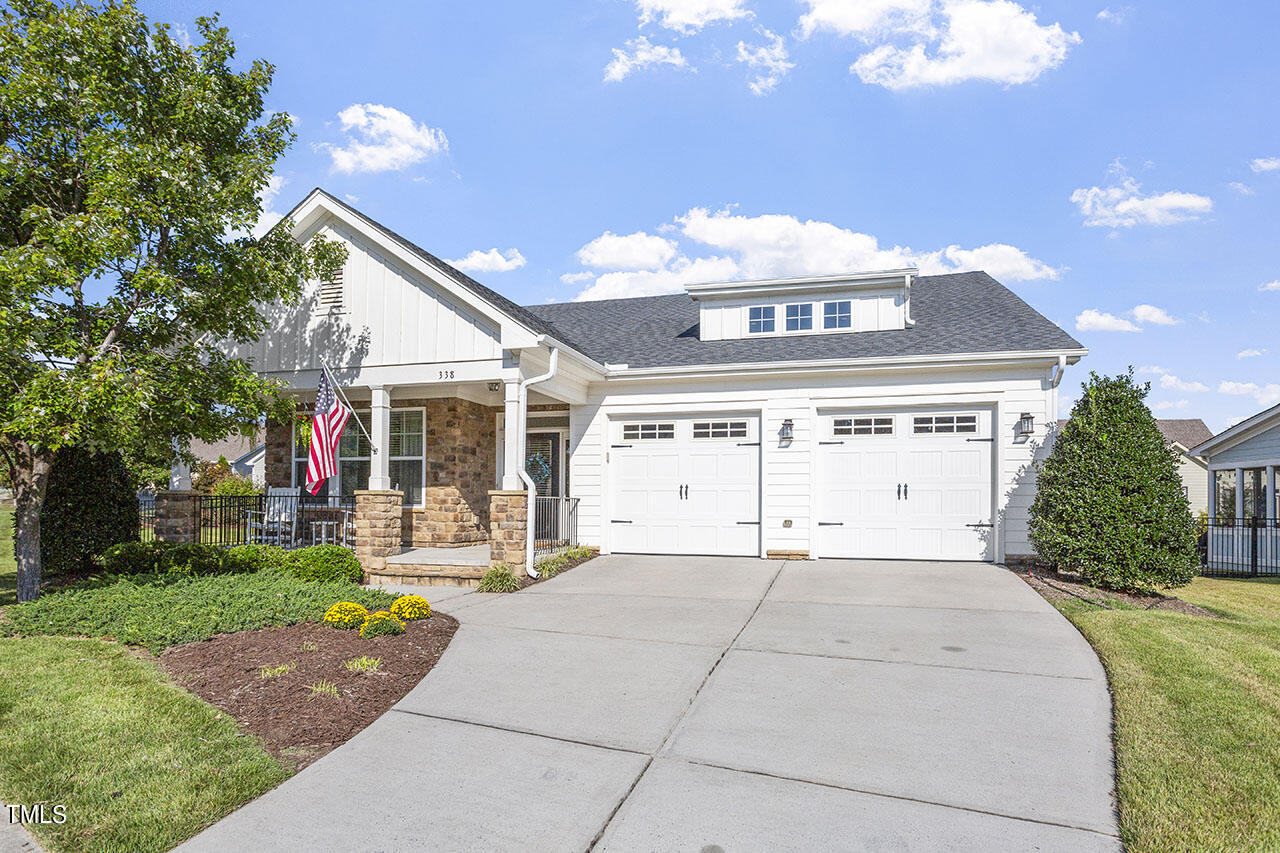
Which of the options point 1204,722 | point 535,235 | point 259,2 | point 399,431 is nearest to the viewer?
point 1204,722

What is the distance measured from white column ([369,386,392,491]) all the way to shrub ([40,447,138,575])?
11.3 ft

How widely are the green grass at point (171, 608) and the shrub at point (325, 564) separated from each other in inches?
32.8

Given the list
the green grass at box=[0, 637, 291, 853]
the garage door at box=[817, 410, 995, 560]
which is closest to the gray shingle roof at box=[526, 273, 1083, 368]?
the garage door at box=[817, 410, 995, 560]

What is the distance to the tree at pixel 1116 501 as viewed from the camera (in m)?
8.51

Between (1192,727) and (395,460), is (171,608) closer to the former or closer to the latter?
(395,460)

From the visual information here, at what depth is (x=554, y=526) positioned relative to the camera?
11.9 m

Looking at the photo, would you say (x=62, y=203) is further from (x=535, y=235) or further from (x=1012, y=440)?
(x=1012, y=440)

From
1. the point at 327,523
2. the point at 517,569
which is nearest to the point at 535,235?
the point at 327,523

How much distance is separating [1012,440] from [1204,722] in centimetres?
710

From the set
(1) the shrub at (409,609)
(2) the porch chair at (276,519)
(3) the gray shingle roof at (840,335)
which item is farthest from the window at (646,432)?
(1) the shrub at (409,609)

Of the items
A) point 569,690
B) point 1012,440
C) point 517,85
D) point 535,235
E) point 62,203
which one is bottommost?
point 569,690

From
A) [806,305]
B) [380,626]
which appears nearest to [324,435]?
[380,626]

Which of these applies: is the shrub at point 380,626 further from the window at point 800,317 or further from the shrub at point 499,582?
the window at point 800,317

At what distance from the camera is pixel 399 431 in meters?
12.9
